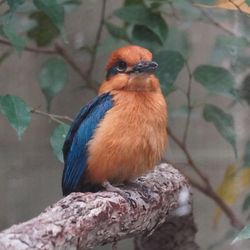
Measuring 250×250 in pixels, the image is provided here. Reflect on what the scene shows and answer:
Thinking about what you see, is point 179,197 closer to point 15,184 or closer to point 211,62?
point 211,62

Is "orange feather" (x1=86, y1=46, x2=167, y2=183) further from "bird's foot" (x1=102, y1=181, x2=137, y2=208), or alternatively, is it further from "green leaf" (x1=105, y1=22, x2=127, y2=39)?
"green leaf" (x1=105, y1=22, x2=127, y2=39)

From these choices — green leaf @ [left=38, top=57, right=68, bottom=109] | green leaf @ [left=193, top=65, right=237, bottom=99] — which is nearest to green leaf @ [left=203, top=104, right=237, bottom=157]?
green leaf @ [left=193, top=65, right=237, bottom=99]

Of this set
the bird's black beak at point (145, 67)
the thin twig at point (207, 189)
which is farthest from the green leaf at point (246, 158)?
the bird's black beak at point (145, 67)

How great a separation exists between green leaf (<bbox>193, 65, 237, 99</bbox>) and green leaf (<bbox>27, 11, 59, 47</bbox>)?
1.75ft

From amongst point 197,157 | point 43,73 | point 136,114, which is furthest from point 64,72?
point 197,157

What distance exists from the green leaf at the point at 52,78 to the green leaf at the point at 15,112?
0.39 m

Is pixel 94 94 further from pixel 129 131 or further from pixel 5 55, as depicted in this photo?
pixel 129 131

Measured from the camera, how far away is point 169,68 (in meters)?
2.61

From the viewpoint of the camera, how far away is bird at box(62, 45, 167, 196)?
2211mm

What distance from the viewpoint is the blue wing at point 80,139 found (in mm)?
2252

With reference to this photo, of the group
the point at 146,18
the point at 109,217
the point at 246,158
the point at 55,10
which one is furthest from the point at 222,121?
the point at 109,217

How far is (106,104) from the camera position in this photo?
228 cm

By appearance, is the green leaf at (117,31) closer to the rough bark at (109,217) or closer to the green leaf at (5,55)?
the green leaf at (5,55)

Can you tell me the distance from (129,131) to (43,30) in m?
0.80
